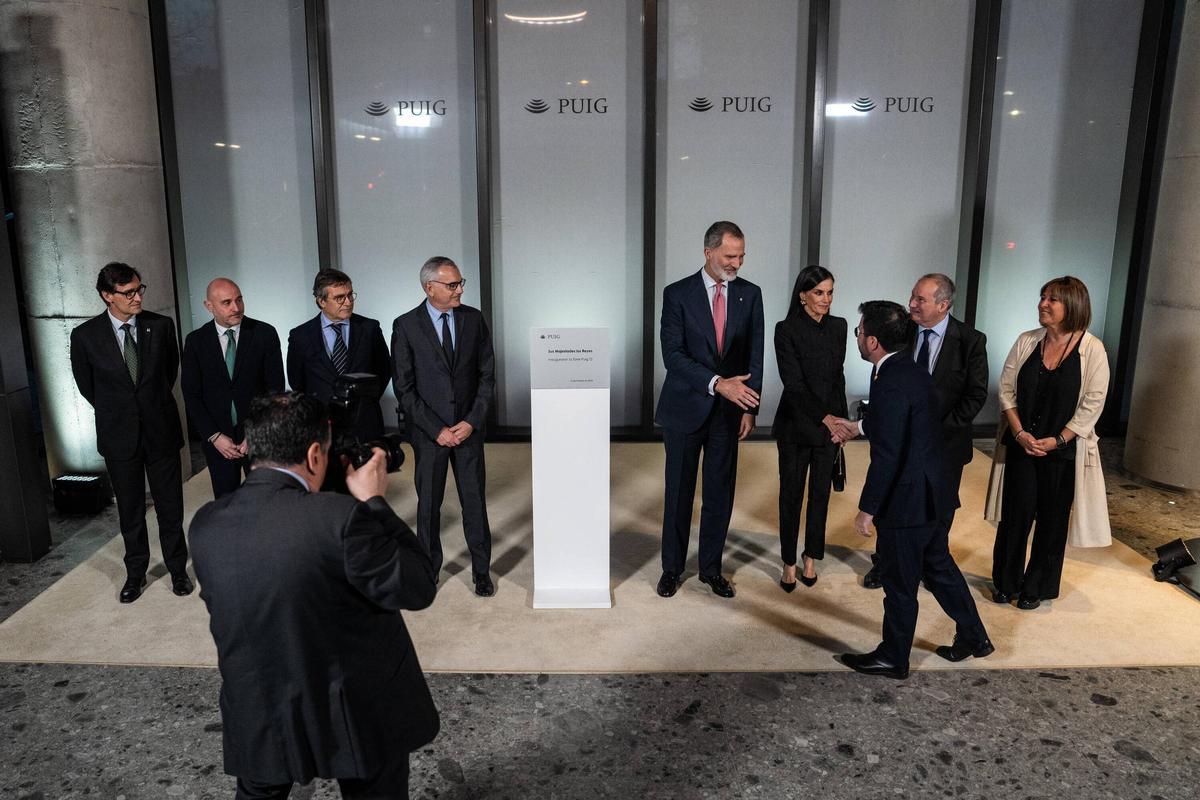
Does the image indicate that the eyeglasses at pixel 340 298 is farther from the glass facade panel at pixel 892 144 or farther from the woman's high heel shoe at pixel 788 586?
the glass facade panel at pixel 892 144

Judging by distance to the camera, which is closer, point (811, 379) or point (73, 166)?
point (811, 379)

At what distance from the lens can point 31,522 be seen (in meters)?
5.52

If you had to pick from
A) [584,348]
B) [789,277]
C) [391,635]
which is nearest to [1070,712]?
[584,348]

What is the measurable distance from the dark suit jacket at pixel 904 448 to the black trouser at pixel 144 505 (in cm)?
352

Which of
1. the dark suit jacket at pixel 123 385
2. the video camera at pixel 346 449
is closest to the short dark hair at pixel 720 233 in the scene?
the video camera at pixel 346 449

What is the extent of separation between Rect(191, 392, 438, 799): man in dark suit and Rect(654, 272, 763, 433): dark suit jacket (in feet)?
8.73

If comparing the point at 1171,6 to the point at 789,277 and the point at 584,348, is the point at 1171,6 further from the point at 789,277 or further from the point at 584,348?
the point at 584,348

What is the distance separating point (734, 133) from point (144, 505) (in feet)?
17.2

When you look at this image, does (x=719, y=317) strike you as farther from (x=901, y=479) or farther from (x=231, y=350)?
(x=231, y=350)

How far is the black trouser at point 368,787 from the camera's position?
240cm

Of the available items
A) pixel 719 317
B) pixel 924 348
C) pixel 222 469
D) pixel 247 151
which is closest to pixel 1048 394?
pixel 924 348

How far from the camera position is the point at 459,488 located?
5.02 metres

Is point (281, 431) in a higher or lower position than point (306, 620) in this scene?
higher

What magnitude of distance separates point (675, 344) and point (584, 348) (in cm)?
51
